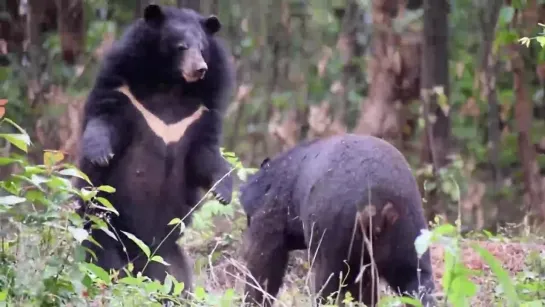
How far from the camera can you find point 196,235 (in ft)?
22.7

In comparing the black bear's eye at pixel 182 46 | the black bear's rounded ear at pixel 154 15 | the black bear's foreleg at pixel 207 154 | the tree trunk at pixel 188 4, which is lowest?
the black bear's foreleg at pixel 207 154

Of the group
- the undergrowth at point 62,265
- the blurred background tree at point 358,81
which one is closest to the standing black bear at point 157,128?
the undergrowth at point 62,265

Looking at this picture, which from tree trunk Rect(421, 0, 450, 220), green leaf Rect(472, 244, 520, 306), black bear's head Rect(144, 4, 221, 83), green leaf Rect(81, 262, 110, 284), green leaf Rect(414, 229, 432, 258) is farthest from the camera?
tree trunk Rect(421, 0, 450, 220)

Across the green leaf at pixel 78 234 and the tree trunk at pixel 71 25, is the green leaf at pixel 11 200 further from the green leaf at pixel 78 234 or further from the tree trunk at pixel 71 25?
the tree trunk at pixel 71 25

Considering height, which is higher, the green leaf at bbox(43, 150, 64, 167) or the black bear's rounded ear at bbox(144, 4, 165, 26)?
the black bear's rounded ear at bbox(144, 4, 165, 26)

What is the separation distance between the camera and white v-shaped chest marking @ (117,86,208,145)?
5.27m

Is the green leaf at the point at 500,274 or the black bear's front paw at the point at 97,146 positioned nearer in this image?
the green leaf at the point at 500,274

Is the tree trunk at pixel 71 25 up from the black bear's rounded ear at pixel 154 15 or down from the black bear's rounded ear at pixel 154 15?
down

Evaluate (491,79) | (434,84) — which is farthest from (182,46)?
(491,79)

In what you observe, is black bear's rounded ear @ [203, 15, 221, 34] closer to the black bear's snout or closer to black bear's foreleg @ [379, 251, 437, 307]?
the black bear's snout

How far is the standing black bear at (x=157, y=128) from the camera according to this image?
5184 millimetres

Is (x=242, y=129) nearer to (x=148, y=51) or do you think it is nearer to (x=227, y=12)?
(x=227, y=12)

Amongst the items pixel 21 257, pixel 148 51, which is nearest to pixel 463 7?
pixel 148 51

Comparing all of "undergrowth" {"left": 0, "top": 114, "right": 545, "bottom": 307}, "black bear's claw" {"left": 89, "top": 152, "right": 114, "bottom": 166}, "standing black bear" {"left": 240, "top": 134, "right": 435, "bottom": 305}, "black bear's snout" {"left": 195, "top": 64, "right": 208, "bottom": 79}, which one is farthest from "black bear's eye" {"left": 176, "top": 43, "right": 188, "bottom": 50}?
"undergrowth" {"left": 0, "top": 114, "right": 545, "bottom": 307}
